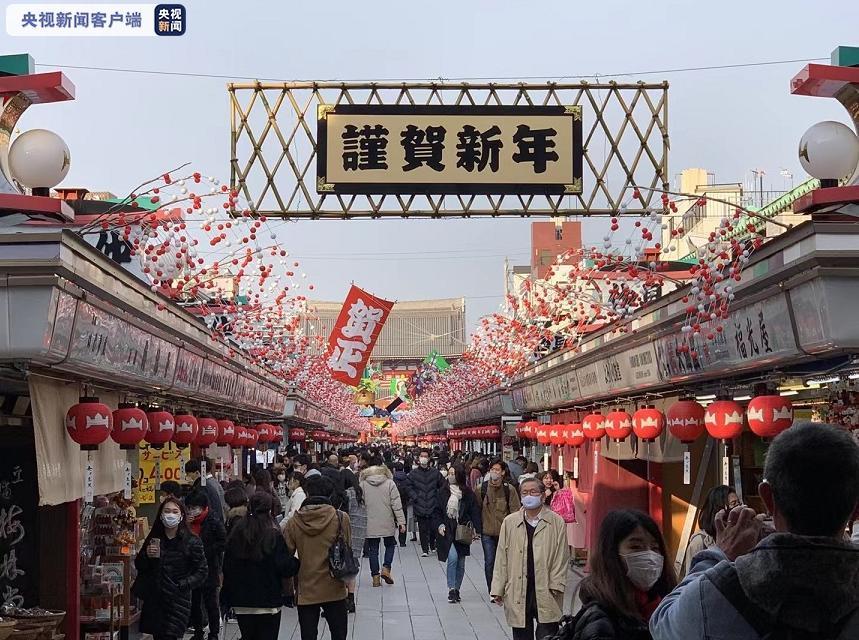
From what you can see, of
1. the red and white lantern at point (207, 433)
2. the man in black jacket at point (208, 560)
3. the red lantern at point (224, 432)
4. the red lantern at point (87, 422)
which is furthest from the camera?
the red lantern at point (224, 432)

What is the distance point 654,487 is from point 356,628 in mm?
5236

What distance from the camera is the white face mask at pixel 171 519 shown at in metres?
10.3

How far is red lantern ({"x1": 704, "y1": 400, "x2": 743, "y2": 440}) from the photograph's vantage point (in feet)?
31.7

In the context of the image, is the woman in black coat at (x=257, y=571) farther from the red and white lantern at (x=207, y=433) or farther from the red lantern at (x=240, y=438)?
the red lantern at (x=240, y=438)

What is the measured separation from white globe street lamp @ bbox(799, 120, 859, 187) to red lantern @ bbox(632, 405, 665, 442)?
5407 mm

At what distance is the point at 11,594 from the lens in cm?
1009

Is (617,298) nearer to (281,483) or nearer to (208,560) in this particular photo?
(208,560)

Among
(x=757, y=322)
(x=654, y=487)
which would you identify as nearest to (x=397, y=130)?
(x=654, y=487)

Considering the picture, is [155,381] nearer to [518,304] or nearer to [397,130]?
[397,130]

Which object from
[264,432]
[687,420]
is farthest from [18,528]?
[264,432]

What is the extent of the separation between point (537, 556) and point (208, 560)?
428 centimetres

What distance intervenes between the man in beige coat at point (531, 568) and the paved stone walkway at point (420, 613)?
3566mm

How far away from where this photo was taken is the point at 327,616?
34.7 feet

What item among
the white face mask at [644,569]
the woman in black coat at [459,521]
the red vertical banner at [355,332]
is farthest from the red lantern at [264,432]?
the white face mask at [644,569]
